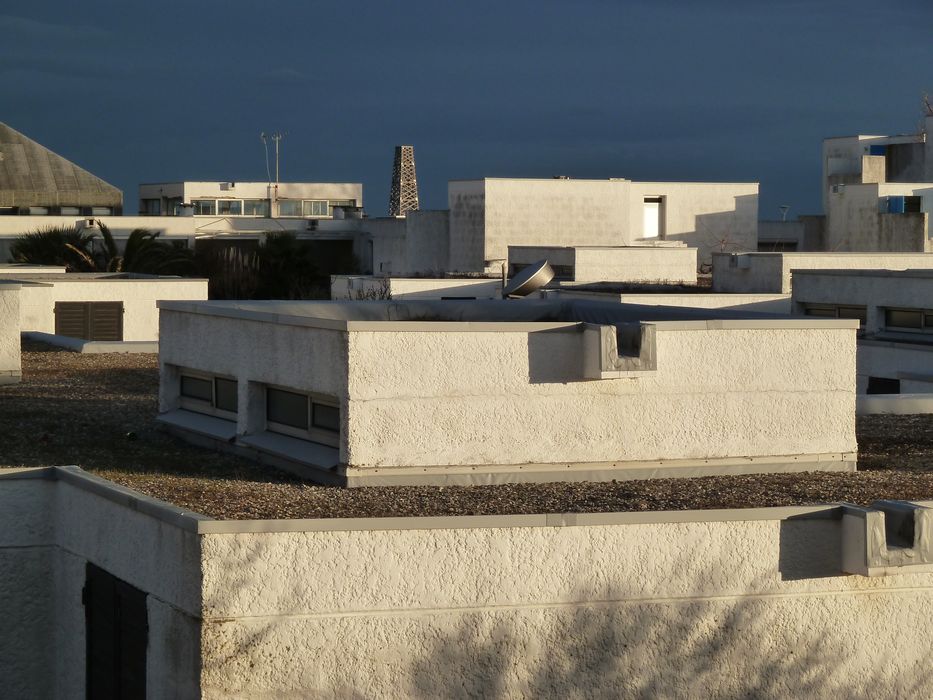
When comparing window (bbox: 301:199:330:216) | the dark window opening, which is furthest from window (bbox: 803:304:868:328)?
window (bbox: 301:199:330:216)

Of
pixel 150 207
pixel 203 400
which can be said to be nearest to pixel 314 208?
pixel 150 207

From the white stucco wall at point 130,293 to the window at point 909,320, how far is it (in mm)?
18921

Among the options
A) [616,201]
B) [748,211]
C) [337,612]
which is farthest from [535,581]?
[748,211]

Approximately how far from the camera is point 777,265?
4747 cm

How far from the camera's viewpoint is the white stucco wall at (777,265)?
47.4 m

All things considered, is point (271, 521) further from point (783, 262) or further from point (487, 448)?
point (783, 262)

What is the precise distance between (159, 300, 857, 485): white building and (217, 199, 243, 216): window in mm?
84651

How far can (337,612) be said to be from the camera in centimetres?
1186

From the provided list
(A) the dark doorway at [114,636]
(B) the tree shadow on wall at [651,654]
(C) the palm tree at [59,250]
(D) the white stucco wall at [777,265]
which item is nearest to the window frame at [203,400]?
(A) the dark doorway at [114,636]

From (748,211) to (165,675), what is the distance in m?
67.5

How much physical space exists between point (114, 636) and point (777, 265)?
3729 cm

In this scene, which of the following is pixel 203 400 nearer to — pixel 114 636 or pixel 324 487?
pixel 324 487

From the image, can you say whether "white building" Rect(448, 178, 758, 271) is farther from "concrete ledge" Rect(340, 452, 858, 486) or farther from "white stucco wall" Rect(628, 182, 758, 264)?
"concrete ledge" Rect(340, 452, 858, 486)

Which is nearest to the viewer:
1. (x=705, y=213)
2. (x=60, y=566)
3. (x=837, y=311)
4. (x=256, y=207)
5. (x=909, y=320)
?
(x=60, y=566)
